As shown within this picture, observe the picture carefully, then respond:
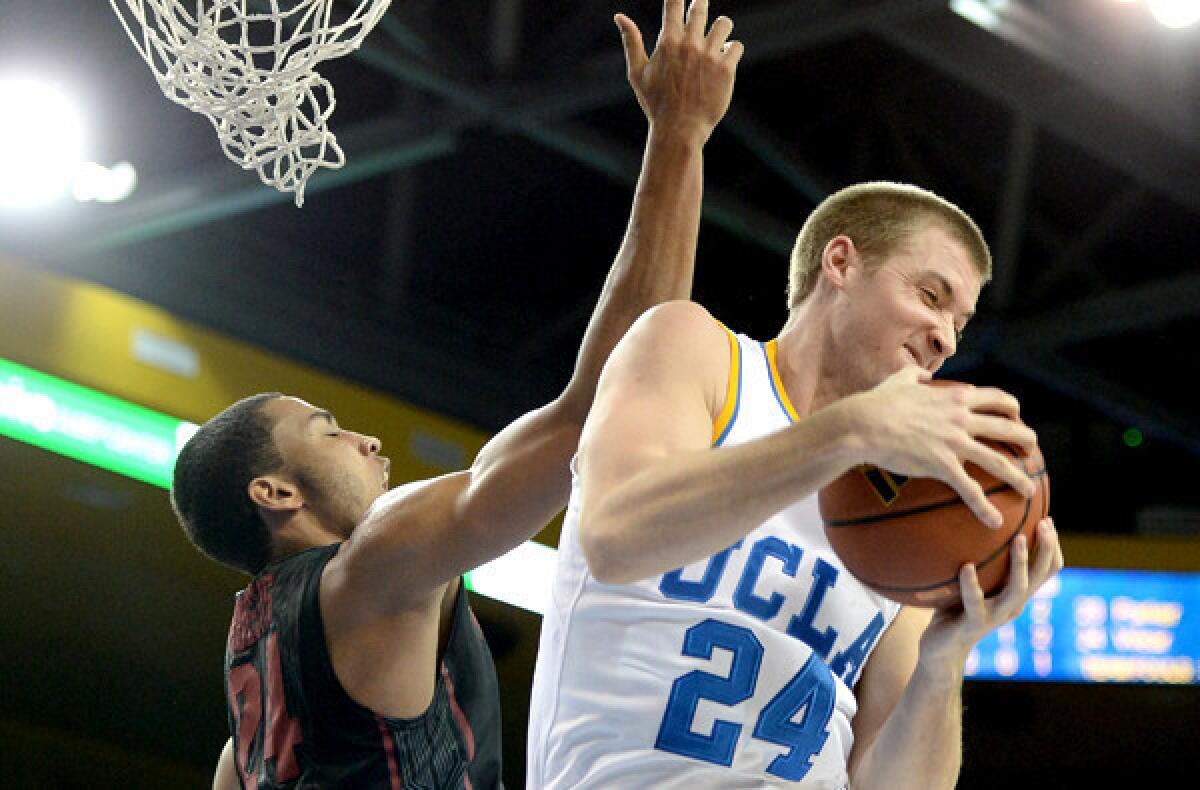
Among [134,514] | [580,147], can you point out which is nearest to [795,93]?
[580,147]

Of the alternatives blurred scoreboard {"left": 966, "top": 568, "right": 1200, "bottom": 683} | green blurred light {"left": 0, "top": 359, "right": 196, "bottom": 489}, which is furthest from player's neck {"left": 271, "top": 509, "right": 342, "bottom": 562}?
blurred scoreboard {"left": 966, "top": 568, "right": 1200, "bottom": 683}

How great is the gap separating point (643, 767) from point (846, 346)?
0.74 m

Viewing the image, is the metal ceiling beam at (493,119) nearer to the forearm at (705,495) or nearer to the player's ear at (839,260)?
the player's ear at (839,260)

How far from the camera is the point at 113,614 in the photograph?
857 cm

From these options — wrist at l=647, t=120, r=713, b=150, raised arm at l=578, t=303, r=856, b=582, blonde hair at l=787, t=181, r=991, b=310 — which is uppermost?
wrist at l=647, t=120, r=713, b=150

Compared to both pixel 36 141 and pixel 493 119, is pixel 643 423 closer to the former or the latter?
pixel 493 119

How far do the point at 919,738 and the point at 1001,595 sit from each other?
16.1 inches

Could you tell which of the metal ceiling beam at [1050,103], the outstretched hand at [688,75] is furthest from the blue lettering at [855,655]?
the metal ceiling beam at [1050,103]

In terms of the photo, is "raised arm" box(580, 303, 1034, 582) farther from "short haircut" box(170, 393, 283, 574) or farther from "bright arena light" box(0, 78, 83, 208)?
"bright arena light" box(0, 78, 83, 208)

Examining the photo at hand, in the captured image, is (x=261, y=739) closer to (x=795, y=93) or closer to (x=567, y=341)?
(x=795, y=93)

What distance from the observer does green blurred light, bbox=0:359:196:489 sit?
6898 millimetres

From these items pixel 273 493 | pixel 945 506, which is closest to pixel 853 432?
pixel 945 506

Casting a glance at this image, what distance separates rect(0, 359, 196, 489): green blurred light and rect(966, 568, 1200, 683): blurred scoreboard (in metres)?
4.37

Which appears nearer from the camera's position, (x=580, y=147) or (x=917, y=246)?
(x=917, y=246)
